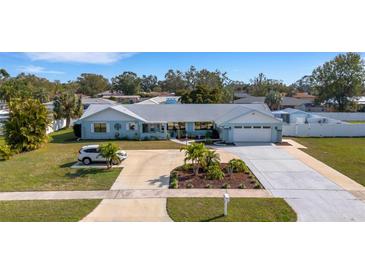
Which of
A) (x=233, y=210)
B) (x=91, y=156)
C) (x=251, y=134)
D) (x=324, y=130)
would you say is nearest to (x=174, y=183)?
(x=233, y=210)

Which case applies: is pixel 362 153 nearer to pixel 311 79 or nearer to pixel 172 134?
pixel 172 134

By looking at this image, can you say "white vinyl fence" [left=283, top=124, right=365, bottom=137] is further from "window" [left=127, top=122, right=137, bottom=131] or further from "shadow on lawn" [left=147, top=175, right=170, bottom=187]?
"shadow on lawn" [left=147, top=175, right=170, bottom=187]

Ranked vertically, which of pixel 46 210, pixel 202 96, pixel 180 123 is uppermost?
pixel 202 96

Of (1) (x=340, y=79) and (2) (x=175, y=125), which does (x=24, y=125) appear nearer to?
(2) (x=175, y=125)

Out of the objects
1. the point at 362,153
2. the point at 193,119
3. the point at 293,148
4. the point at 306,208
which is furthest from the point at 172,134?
the point at 306,208

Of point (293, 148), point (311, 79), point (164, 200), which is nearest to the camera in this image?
point (164, 200)
